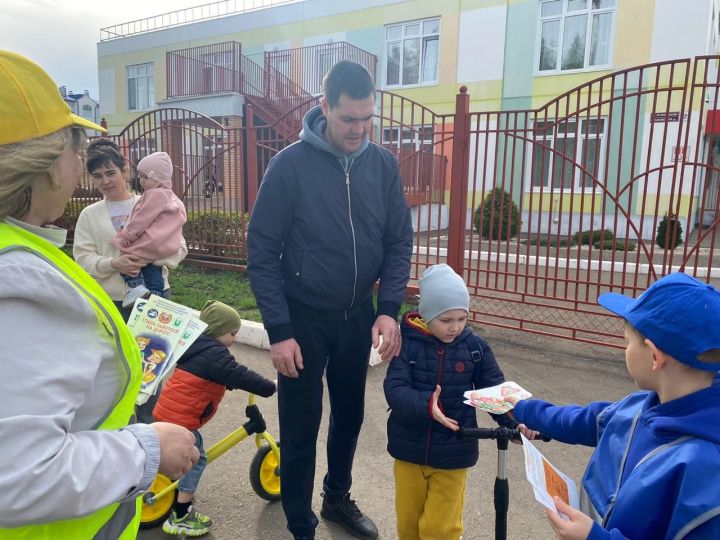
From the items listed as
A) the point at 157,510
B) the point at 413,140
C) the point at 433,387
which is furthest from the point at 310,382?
the point at 413,140

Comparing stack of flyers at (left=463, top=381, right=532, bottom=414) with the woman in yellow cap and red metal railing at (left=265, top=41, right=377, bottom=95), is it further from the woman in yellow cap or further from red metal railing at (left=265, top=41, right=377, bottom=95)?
red metal railing at (left=265, top=41, right=377, bottom=95)

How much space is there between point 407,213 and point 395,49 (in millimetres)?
17254

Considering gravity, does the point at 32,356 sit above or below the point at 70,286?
below

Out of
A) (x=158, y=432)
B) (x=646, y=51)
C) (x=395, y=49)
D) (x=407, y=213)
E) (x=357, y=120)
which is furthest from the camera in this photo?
(x=395, y=49)

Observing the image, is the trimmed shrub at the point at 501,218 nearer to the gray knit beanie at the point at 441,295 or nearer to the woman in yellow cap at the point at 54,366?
the gray knit beanie at the point at 441,295

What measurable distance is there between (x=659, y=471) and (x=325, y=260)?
5.01 ft

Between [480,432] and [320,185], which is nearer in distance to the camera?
[480,432]

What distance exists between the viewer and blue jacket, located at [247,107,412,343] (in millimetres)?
2430

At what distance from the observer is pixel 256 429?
2.99m

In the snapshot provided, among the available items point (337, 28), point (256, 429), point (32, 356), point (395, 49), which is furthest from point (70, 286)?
point (337, 28)

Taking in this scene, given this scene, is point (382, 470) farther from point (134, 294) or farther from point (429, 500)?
point (134, 294)

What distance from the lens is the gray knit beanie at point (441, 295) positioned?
2.33 m

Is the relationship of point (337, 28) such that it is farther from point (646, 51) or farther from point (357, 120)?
point (357, 120)

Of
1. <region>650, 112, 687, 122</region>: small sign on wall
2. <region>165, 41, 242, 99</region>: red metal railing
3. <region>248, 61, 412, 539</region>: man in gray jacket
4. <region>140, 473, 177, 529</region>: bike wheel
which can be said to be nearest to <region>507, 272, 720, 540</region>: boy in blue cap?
<region>248, 61, 412, 539</region>: man in gray jacket
